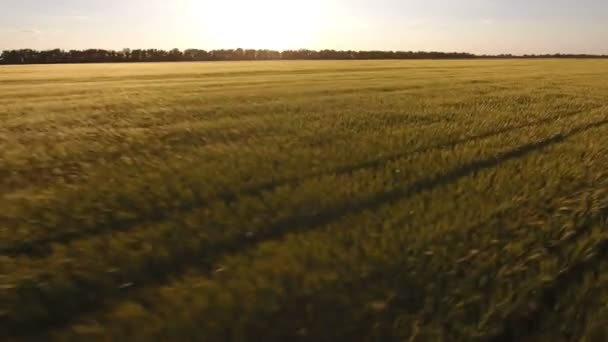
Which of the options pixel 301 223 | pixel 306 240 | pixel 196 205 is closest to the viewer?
pixel 306 240

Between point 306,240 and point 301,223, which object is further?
point 301,223

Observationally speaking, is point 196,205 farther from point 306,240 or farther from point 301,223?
point 306,240

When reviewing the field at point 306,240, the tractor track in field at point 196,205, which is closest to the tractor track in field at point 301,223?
the field at point 306,240

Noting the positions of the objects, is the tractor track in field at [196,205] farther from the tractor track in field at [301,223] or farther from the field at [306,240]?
the tractor track in field at [301,223]

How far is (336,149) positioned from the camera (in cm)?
621

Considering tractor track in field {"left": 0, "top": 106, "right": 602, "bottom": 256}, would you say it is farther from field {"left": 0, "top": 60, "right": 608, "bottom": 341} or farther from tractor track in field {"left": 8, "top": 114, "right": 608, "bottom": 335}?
tractor track in field {"left": 8, "top": 114, "right": 608, "bottom": 335}

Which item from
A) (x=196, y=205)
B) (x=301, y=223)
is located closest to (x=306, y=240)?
(x=301, y=223)

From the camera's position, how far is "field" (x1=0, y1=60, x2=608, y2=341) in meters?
2.27

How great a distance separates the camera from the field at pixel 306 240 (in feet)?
7.44

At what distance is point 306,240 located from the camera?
315 cm

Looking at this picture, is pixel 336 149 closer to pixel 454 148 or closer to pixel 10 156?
pixel 454 148

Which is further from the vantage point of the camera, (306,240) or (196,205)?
(196,205)

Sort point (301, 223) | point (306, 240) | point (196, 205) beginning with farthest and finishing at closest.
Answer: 1. point (196, 205)
2. point (301, 223)
3. point (306, 240)

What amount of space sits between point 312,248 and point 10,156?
5468 mm
